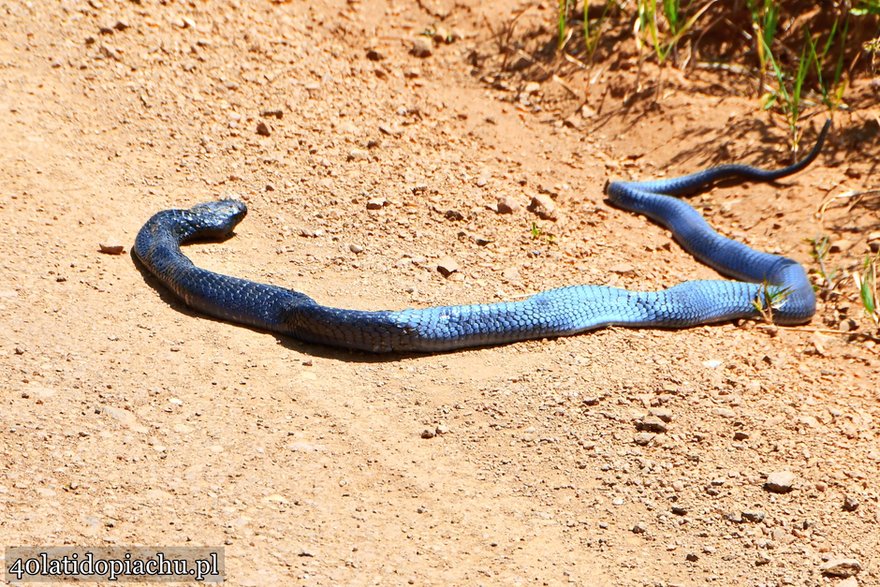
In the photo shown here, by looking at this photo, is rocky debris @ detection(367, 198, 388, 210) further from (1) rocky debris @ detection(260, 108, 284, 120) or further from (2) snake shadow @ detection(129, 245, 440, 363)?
(2) snake shadow @ detection(129, 245, 440, 363)

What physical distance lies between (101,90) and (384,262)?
8.04 feet

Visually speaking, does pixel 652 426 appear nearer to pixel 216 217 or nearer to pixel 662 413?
pixel 662 413

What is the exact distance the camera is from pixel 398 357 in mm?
4555

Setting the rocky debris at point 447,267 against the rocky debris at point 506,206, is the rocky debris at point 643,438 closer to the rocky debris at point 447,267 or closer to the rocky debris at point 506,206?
the rocky debris at point 447,267

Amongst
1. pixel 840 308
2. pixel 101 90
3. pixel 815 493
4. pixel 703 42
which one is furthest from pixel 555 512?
pixel 703 42

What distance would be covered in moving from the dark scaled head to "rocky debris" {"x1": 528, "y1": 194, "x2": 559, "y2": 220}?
64.7 inches

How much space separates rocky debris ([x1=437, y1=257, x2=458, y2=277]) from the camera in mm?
5252

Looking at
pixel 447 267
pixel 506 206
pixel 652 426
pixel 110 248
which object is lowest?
pixel 652 426

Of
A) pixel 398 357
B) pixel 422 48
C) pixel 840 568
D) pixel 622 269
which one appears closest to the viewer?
pixel 840 568

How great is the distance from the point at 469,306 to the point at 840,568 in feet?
6.30

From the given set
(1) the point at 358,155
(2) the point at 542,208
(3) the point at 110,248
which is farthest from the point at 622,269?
(3) the point at 110,248

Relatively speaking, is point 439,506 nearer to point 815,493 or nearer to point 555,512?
point 555,512

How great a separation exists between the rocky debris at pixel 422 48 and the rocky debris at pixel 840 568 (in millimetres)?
5099

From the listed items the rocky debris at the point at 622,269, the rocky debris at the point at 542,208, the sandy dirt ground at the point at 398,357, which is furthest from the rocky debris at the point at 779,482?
the rocky debris at the point at 542,208
